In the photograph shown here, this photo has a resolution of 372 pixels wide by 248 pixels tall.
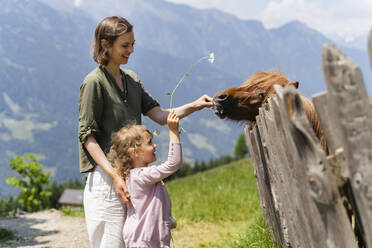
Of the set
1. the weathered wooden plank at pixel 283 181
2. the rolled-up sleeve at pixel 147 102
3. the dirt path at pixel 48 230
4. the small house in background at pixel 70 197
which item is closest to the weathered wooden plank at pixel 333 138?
the weathered wooden plank at pixel 283 181

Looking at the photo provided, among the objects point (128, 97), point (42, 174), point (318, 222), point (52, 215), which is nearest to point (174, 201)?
point (52, 215)

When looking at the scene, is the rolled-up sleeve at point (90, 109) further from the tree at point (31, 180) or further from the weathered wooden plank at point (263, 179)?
the tree at point (31, 180)

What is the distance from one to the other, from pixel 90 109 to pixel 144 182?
652 mm

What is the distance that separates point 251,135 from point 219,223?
11.4ft

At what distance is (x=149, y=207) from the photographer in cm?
291

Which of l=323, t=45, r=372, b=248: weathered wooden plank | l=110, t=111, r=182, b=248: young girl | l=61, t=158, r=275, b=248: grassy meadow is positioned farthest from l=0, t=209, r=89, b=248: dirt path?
l=323, t=45, r=372, b=248: weathered wooden plank

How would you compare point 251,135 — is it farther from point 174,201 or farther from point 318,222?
point 174,201

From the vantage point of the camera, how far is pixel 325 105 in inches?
79.3

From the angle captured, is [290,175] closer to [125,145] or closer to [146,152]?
[146,152]

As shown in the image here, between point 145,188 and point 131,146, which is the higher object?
point 131,146

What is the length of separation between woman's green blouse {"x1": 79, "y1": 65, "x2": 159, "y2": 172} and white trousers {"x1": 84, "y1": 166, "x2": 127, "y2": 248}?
0.17 m

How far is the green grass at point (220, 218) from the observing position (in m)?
5.20

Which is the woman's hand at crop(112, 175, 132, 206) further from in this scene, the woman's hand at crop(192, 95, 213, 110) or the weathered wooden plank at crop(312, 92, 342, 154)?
the weathered wooden plank at crop(312, 92, 342, 154)

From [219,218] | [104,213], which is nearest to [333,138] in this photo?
[104,213]
